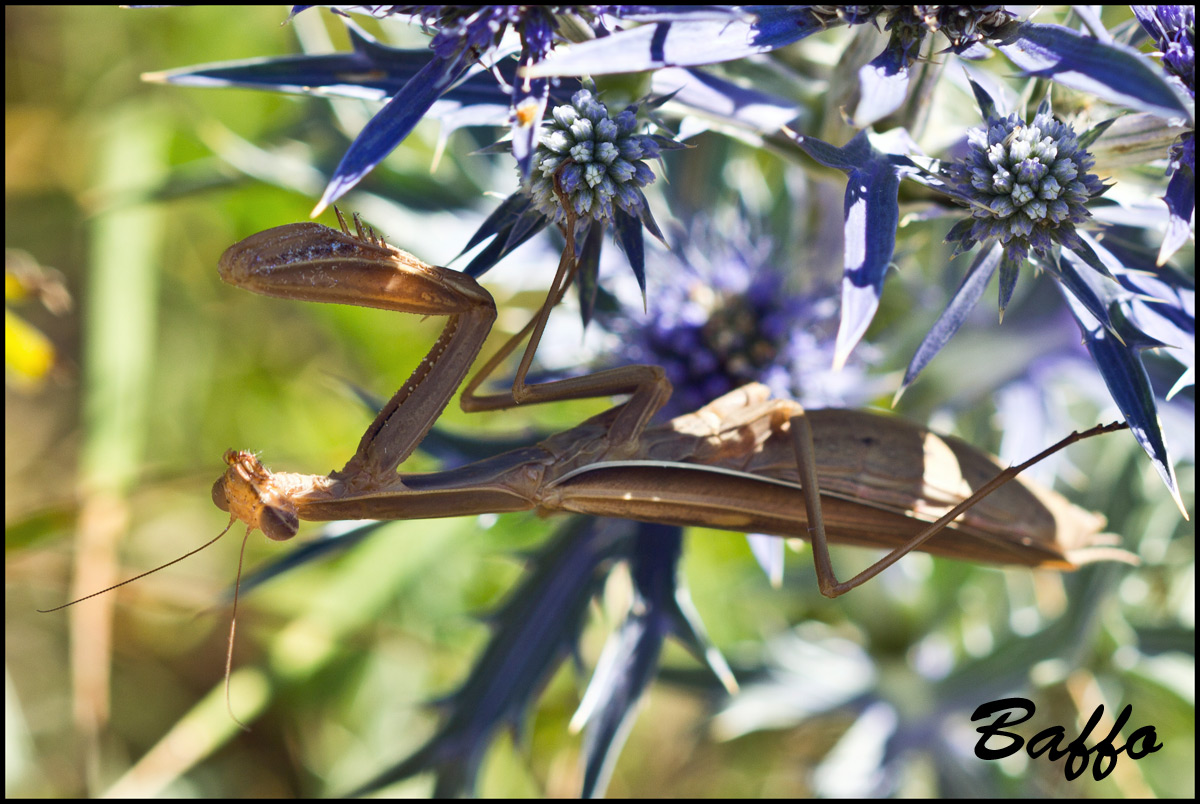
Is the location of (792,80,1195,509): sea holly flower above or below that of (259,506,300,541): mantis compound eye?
above

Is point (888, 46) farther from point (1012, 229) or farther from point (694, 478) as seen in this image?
point (694, 478)

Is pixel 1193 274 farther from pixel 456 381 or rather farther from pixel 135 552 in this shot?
pixel 135 552

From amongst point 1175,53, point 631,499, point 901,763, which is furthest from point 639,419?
point 901,763

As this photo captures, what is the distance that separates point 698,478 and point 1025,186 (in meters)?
0.69

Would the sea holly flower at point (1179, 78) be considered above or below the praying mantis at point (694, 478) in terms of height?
above

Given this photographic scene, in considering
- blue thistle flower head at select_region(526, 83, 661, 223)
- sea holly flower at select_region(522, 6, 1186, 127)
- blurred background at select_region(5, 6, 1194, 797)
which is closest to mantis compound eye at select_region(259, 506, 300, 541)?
blurred background at select_region(5, 6, 1194, 797)

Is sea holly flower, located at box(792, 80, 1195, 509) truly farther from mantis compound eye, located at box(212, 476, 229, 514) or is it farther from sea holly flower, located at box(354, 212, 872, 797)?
mantis compound eye, located at box(212, 476, 229, 514)

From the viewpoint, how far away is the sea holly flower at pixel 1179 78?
1071 millimetres

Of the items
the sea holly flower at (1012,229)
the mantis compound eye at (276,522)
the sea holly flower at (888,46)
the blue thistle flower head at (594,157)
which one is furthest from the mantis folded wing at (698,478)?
the sea holly flower at (888,46)

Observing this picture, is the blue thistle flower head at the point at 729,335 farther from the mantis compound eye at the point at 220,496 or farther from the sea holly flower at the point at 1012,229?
the mantis compound eye at the point at 220,496

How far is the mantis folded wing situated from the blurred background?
0.37 metres

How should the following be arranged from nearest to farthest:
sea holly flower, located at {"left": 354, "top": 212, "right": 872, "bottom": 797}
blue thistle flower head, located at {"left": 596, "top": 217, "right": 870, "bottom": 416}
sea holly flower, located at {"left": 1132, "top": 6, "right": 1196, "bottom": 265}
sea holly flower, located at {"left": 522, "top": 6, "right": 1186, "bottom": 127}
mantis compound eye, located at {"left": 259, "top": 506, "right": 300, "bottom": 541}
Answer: sea holly flower, located at {"left": 522, "top": 6, "right": 1186, "bottom": 127}
sea holly flower, located at {"left": 1132, "top": 6, "right": 1196, "bottom": 265}
mantis compound eye, located at {"left": 259, "top": 506, "right": 300, "bottom": 541}
sea holly flower, located at {"left": 354, "top": 212, "right": 872, "bottom": 797}
blue thistle flower head, located at {"left": 596, "top": 217, "right": 870, "bottom": 416}

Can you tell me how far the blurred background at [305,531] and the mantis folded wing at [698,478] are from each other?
14.6 inches

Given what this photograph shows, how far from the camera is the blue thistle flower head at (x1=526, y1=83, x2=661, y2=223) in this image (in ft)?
3.73
